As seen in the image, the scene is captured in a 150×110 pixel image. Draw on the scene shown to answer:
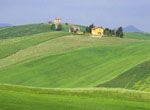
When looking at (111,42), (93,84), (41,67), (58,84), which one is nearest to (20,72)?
(41,67)

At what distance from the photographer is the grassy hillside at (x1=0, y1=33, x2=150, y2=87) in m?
95.4

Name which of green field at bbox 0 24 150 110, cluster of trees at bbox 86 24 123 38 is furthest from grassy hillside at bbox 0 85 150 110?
cluster of trees at bbox 86 24 123 38

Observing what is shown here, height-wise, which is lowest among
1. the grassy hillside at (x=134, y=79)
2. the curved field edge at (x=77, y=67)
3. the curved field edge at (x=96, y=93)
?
the curved field edge at (x=77, y=67)

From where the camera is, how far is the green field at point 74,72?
35.3m

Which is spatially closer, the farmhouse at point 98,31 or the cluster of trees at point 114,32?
the farmhouse at point 98,31

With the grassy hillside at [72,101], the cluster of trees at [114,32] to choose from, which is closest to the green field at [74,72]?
the grassy hillside at [72,101]

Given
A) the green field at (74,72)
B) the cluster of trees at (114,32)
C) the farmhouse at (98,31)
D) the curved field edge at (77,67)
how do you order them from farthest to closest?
the cluster of trees at (114,32), the farmhouse at (98,31), the curved field edge at (77,67), the green field at (74,72)

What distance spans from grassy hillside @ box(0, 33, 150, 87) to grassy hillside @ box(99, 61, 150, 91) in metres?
2.55

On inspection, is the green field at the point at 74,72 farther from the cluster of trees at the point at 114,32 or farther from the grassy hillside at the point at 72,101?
the cluster of trees at the point at 114,32

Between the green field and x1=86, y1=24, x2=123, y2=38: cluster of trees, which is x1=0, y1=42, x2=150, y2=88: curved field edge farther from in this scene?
x1=86, y1=24, x2=123, y2=38: cluster of trees

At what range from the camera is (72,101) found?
118 feet

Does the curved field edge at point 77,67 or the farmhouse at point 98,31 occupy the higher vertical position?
the farmhouse at point 98,31

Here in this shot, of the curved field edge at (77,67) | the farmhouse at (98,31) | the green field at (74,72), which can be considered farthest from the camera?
the farmhouse at (98,31)

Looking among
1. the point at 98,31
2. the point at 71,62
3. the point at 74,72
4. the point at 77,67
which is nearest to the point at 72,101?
the point at 74,72
